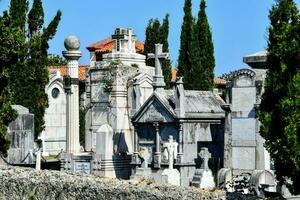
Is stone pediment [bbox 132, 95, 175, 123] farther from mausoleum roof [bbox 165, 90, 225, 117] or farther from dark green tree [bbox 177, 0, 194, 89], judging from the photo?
dark green tree [bbox 177, 0, 194, 89]

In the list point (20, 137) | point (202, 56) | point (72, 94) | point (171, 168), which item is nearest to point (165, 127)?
point (171, 168)

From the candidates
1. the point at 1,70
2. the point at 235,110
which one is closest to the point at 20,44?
the point at 1,70

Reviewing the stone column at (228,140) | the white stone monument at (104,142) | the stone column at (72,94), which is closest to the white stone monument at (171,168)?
the stone column at (228,140)

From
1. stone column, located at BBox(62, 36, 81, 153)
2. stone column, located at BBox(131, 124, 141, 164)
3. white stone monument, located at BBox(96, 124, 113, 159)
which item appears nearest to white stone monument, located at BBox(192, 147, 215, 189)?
stone column, located at BBox(131, 124, 141, 164)

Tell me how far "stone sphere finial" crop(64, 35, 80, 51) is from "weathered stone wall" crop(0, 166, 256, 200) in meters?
13.5

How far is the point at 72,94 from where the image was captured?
27266 millimetres

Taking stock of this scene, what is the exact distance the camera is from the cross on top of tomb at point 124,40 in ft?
96.9

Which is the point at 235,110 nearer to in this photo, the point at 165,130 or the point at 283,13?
the point at 165,130

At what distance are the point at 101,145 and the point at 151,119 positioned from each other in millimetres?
2360

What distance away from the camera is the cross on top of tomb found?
29.5 metres

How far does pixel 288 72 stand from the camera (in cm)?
1195

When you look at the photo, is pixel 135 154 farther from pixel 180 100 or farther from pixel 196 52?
pixel 196 52

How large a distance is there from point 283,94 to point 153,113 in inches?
487

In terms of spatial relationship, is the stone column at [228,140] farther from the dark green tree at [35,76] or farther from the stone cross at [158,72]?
the dark green tree at [35,76]
